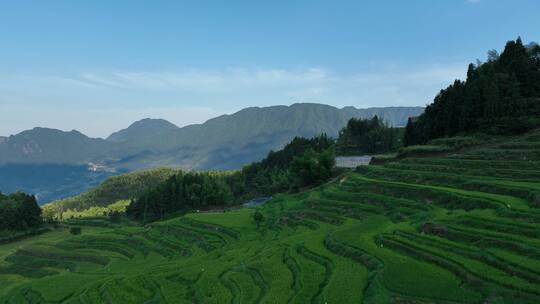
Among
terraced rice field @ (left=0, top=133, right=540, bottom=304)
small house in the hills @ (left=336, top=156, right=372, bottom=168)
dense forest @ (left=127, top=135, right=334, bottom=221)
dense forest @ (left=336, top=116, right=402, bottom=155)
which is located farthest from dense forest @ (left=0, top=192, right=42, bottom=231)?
dense forest @ (left=336, top=116, right=402, bottom=155)

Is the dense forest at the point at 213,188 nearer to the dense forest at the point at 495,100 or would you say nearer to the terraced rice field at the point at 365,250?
the dense forest at the point at 495,100

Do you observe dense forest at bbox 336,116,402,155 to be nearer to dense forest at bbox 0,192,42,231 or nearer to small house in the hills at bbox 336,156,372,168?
small house in the hills at bbox 336,156,372,168

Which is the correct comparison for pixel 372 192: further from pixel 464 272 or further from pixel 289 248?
pixel 464 272

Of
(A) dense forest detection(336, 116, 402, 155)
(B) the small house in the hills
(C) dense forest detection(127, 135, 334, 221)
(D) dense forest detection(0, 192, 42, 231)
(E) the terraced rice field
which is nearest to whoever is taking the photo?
(E) the terraced rice field

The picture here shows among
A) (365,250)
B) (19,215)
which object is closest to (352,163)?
(365,250)

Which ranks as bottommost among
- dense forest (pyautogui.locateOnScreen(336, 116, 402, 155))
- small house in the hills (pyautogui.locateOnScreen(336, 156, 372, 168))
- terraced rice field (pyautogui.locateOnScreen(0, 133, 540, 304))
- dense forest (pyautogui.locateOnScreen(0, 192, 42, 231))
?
dense forest (pyautogui.locateOnScreen(0, 192, 42, 231))

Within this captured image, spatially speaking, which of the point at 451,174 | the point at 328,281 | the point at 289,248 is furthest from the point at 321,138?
the point at 328,281

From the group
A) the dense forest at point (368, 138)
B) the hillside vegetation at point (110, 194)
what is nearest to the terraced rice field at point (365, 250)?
the dense forest at point (368, 138)
